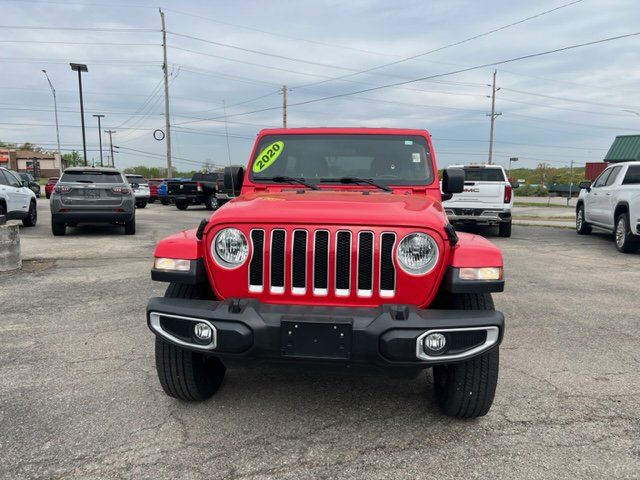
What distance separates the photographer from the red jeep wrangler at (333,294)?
254 cm

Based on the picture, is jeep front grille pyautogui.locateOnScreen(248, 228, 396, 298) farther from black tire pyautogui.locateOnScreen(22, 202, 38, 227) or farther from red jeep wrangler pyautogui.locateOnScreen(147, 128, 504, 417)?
black tire pyautogui.locateOnScreen(22, 202, 38, 227)

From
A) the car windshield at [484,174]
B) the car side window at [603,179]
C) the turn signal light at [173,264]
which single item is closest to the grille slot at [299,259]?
the turn signal light at [173,264]

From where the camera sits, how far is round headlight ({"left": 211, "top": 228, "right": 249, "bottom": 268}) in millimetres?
2797

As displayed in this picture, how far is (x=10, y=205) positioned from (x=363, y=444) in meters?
12.2

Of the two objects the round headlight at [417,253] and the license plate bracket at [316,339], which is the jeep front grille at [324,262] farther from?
the license plate bracket at [316,339]

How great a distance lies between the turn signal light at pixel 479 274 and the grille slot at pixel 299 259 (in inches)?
33.0

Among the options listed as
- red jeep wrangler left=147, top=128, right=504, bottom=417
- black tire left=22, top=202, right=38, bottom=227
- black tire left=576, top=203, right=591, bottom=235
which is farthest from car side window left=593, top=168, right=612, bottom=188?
black tire left=22, top=202, right=38, bottom=227

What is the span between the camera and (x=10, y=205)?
39.7ft

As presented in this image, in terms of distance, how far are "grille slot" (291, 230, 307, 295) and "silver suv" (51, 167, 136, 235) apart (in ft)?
32.1

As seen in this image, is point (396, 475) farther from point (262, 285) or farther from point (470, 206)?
point (470, 206)

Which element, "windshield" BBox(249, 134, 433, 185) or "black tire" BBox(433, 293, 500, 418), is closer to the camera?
"black tire" BBox(433, 293, 500, 418)

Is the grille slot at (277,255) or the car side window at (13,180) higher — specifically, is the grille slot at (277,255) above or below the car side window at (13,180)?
below

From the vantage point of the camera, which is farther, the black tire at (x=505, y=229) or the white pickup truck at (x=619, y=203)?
the black tire at (x=505, y=229)

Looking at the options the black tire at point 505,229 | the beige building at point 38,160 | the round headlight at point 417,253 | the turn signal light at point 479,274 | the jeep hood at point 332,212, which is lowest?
the black tire at point 505,229
